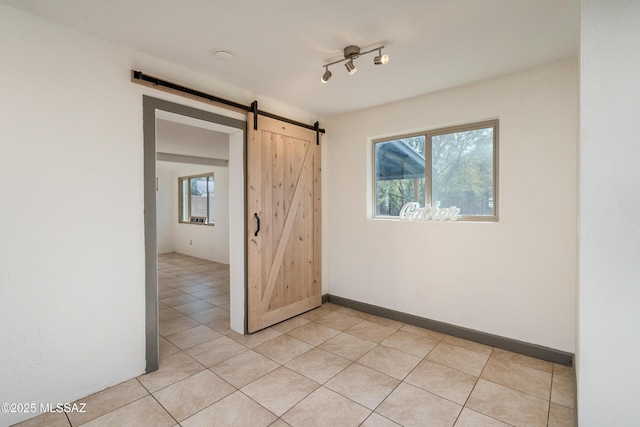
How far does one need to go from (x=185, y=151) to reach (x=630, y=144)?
→ 5.98 meters

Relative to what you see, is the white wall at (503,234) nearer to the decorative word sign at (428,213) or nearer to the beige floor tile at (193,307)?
the decorative word sign at (428,213)

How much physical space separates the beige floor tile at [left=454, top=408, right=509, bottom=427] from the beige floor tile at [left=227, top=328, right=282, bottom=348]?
1814 mm

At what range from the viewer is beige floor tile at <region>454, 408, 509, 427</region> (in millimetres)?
1763

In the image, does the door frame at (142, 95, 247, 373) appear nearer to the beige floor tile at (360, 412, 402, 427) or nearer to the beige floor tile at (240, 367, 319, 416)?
the beige floor tile at (240, 367, 319, 416)

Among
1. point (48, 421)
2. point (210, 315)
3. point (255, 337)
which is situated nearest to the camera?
point (48, 421)

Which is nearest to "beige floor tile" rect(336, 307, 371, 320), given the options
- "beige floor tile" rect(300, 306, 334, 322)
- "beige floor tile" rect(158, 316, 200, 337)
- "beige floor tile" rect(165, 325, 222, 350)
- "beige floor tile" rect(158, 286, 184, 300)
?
"beige floor tile" rect(300, 306, 334, 322)

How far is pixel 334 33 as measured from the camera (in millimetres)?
2021

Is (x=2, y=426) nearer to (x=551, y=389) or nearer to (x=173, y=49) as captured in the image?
(x=173, y=49)

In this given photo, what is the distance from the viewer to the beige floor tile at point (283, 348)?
102 inches

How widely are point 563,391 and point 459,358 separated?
0.71m

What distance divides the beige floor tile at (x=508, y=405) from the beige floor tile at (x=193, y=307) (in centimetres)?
326

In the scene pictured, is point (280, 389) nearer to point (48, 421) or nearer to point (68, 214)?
point (48, 421)

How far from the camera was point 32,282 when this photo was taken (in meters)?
1.83

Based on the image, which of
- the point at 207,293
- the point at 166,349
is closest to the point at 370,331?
the point at 166,349
